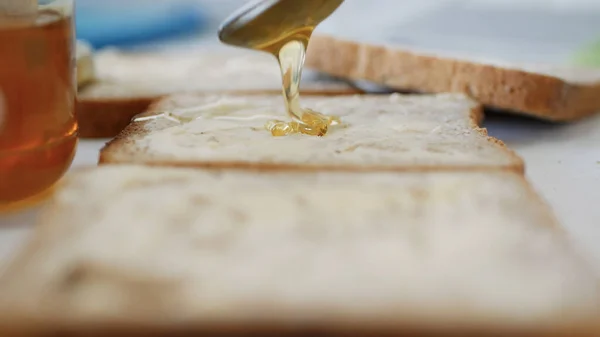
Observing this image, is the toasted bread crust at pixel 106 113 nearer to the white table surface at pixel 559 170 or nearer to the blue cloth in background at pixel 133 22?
the white table surface at pixel 559 170

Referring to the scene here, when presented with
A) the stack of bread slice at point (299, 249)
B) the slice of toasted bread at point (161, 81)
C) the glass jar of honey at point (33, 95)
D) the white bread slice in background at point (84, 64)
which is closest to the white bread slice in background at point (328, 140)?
the stack of bread slice at point (299, 249)

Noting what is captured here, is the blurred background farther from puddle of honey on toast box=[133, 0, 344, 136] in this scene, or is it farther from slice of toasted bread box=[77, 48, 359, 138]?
puddle of honey on toast box=[133, 0, 344, 136]

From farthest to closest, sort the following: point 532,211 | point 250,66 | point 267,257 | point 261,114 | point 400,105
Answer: point 250,66
point 400,105
point 261,114
point 532,211
point 267,257

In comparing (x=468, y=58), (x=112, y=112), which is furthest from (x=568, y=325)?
(x=112, y=112)

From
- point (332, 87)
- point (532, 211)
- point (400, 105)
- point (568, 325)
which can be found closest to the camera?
point (568, 325)

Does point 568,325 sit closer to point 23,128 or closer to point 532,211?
point 532,211

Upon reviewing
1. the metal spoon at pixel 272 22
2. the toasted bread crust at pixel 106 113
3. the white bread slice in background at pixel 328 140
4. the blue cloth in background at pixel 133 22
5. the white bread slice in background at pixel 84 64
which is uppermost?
the metal spoon at pixel 272 22
